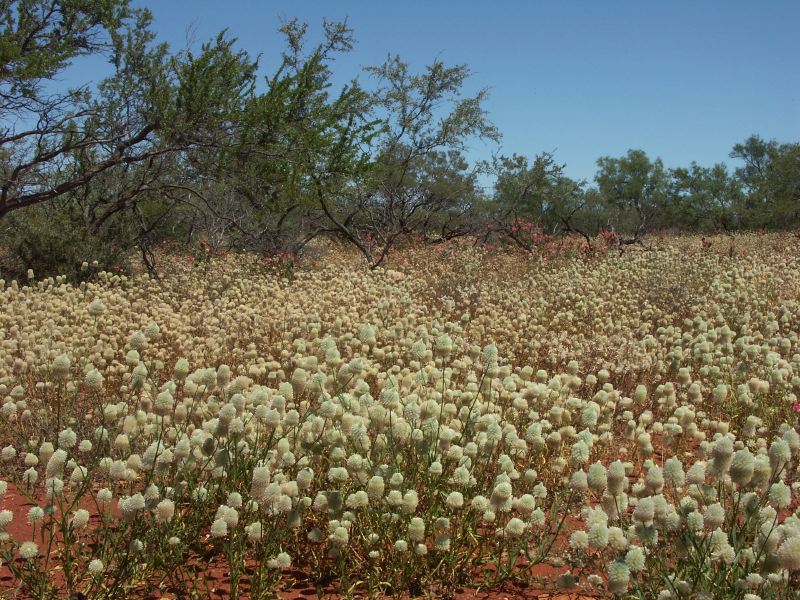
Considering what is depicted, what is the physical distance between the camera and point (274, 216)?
18266mm

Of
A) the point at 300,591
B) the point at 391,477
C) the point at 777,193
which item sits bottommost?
the point at 300,591

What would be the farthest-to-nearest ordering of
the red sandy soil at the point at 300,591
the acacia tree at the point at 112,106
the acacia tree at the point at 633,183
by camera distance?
the acacia tree at the point at 633,183, the acacia tree at the point at 112,106, the red sandy soil at the point at 300,591

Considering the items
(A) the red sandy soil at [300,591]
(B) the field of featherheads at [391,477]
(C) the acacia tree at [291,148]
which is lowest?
(A) the red sandy soil at [300,591]

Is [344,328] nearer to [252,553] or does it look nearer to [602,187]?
[252,553]

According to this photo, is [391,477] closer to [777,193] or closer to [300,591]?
[300,591]

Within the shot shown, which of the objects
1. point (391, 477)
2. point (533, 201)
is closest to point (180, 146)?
point (391, 477)

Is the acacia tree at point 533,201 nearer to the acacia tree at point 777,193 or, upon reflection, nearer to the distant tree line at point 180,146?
the distant tree line at point 180,146

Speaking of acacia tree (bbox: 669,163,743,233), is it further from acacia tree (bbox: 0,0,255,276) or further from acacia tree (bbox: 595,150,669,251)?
acacia tree (bbox: 0,0,255,276)

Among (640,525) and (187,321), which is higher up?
(187,321)

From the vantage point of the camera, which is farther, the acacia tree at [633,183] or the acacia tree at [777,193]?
the acacia tree at [633,183]

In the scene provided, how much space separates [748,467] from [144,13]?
12.9 meters

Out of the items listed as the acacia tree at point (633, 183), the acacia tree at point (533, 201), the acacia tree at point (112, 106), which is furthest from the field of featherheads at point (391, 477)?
the acacia tree at point (633, 183)

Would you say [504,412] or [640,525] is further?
[504,412]

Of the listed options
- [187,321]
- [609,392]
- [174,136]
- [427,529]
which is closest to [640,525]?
[427,529]
